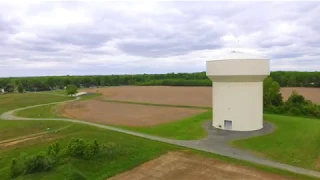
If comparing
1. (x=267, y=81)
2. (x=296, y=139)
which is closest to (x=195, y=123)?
Result: (x=296, y=139)

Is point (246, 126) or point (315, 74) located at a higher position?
point (315, 74)

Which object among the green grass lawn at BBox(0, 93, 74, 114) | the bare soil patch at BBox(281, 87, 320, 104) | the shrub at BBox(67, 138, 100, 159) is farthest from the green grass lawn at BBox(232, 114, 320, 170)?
the green grass lawn at BBox(0, 93, 74, 114)

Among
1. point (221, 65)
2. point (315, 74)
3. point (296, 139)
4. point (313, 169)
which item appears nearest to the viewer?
point (313, 169)

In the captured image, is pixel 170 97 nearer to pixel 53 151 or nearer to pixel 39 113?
pixel 39 113

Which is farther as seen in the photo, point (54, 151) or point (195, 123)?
point (195, 123)

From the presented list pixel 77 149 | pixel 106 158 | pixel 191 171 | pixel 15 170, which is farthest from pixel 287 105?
pixel 15 170

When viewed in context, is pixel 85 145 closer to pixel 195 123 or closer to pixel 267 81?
pixel 195 123
